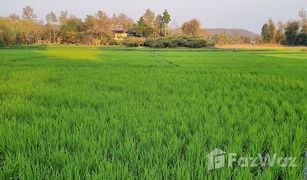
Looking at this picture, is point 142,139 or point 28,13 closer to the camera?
point 142,139

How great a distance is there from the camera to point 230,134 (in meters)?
2.44

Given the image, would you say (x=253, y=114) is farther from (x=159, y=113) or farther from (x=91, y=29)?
(x=91, y=29)

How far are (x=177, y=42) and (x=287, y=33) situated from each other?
20.1 metres

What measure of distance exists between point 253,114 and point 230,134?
938mm

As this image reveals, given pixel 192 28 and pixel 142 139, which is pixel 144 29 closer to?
pixel 192 28

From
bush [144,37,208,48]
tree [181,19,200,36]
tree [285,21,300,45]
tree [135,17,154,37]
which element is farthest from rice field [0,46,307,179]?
tree [181,19,200,36]

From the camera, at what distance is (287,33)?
156ft

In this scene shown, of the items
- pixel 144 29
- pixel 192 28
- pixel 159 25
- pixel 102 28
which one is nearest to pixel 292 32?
pixel 192 28

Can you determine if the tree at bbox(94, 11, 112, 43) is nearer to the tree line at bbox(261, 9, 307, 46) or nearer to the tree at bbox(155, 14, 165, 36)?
the tree at bbox(155, 14, 165, 36)

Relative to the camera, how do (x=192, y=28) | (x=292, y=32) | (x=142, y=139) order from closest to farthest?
(x=142, y=139), (x=292, y=32), (x=192, y=28)

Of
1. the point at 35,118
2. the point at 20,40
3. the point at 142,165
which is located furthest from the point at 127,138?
the point at 20,40

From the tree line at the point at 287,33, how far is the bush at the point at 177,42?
52.7 ft

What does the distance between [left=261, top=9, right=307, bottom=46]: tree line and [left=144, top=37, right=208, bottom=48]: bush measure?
52.7 feet

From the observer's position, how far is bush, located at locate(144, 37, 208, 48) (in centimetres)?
4138
